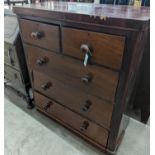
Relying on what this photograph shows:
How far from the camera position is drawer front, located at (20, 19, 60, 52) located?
0.84 metres

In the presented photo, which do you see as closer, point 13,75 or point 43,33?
point 43,33

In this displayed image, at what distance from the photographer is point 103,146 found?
106 cm

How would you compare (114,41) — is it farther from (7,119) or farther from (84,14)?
(7,119)

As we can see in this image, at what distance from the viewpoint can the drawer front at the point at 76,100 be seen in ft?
2.94

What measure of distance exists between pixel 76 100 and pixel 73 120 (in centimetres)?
23

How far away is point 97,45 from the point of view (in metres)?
0.70

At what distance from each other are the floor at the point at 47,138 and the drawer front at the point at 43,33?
78cm

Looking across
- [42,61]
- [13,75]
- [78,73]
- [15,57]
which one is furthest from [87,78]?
[13,75]

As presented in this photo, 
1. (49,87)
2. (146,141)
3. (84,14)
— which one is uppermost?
(84,14)

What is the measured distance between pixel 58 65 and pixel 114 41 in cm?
44

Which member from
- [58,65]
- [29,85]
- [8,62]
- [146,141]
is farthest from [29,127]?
[146,141]

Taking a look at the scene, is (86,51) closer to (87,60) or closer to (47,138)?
Result: (87,60)

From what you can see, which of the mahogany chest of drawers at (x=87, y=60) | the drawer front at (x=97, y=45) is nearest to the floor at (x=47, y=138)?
the mahogany chest of drawers at (x=87, y=60)

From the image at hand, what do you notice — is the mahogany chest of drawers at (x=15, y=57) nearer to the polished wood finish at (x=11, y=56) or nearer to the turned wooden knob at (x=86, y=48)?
the polished wood finish at (x=11, y=56)
